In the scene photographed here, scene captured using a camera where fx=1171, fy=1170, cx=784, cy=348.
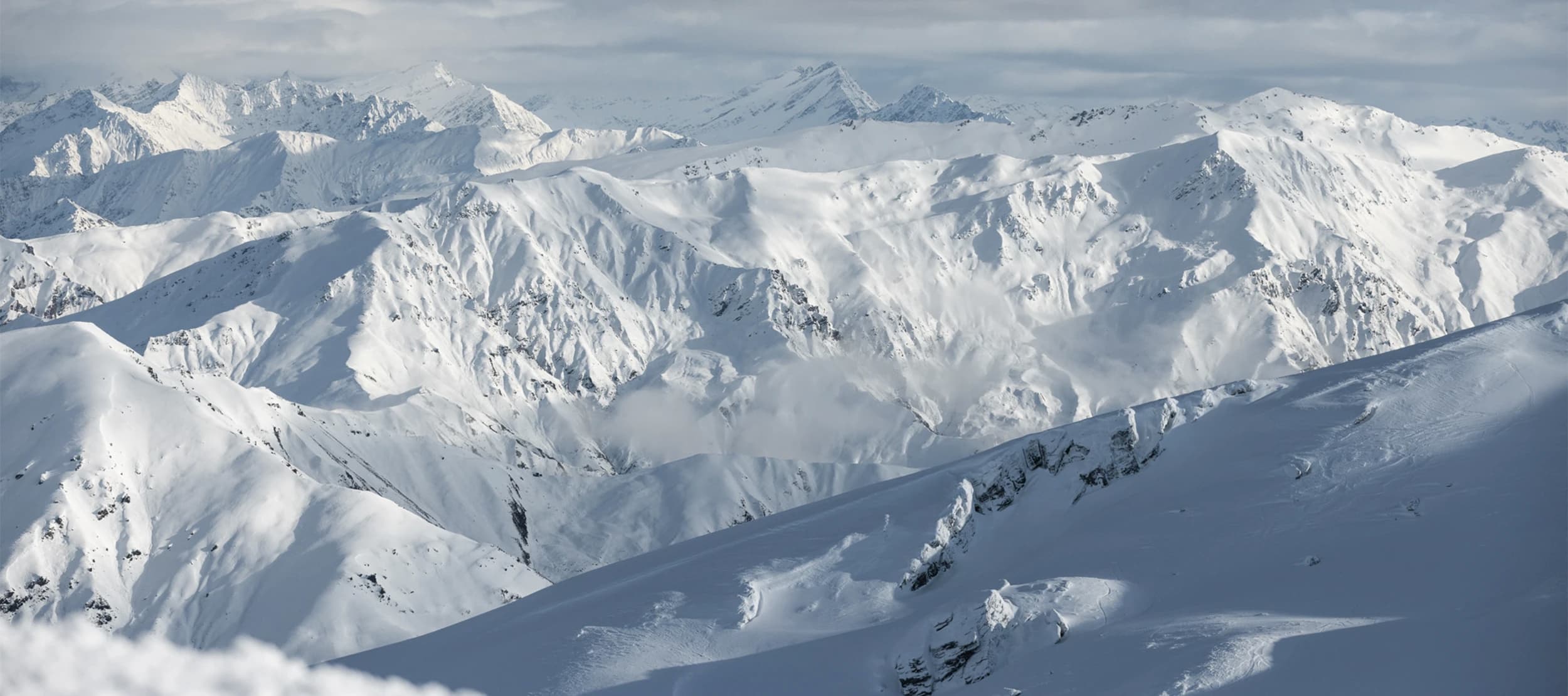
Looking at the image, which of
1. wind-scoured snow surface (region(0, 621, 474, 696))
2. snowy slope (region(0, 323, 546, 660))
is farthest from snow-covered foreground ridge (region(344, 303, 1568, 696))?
snowy slope (region(0, 323, 546, 660))

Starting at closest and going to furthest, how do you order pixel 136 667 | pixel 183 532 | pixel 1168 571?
pixel 136 667 → pixel 1168 571 → pixel 183 532

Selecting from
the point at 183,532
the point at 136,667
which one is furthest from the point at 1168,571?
the point at 183,532

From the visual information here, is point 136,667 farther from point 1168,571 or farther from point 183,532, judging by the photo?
point 183,532

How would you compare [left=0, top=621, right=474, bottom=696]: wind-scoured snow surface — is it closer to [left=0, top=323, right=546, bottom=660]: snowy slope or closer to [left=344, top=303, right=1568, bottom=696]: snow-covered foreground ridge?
[left=344, top=303, right=1568, bottom=696]: snow-covered foreground ridge

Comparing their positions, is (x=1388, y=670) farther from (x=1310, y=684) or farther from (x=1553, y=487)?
(x=1553, y=487)

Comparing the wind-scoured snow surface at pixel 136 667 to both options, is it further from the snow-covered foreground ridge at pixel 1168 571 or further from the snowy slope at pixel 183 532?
the snowy slope at pixel 183 532

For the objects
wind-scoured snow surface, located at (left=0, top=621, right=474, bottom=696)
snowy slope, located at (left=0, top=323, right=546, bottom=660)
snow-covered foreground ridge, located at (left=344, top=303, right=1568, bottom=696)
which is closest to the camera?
wind-scoured snow surface, located at (left=0, top=621, right=474, bottom=696)

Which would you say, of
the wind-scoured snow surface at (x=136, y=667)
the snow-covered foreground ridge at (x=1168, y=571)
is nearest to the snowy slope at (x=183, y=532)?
the snow-covered foreground ridge at (x=1168, y=571)
